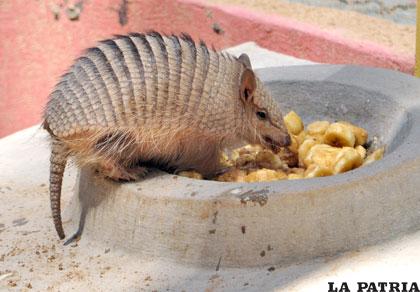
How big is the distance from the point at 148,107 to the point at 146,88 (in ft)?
0.29

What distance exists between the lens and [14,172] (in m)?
5.26

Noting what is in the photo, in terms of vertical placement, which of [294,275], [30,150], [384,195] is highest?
[384,195]

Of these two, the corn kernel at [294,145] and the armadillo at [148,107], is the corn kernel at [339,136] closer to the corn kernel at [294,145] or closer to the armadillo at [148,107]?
the corn kernel at [294,145]

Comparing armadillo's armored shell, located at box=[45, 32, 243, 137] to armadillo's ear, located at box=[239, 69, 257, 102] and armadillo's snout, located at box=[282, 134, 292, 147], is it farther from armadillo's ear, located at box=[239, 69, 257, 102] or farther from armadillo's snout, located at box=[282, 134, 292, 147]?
armadillo's snout, located at box=[282, 134, 292, 147]

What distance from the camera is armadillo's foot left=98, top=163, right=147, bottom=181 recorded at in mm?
3922

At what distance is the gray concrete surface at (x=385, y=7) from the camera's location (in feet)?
20.7

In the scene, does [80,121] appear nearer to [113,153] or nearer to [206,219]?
[113,153]

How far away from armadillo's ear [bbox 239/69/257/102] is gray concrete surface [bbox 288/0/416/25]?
268 centimetres

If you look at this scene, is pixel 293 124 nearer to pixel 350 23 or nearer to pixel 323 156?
pixel 323 156

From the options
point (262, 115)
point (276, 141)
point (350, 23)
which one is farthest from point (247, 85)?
point (350, 23)

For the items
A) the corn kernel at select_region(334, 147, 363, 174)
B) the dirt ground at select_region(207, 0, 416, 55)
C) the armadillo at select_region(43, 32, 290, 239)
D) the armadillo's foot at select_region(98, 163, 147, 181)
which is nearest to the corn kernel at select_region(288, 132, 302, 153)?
the armadillo at select_region(43, 32, 290, 239)

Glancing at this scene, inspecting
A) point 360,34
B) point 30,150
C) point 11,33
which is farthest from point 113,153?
point 11,33

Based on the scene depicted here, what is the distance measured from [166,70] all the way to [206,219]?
75 cm

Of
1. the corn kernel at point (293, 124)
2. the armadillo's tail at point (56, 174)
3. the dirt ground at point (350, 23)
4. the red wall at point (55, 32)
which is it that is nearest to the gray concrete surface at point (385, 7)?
the dirt ground at point (350, 23)
